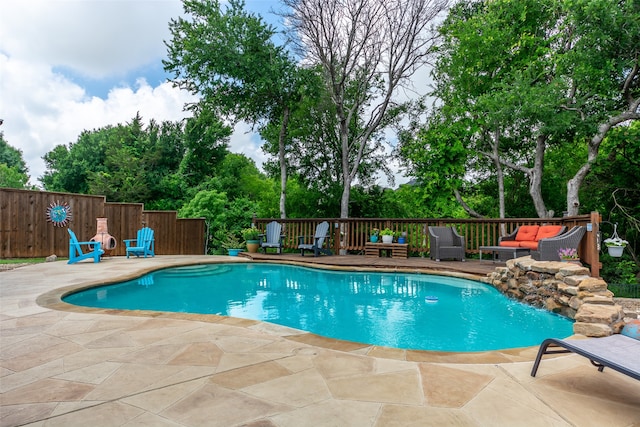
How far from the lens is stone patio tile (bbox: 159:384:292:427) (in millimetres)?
1366

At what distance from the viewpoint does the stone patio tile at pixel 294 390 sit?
1.54 meters

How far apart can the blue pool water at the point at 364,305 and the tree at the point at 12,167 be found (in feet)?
64.6

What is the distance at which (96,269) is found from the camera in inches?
241

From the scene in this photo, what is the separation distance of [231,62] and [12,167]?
2039 cm

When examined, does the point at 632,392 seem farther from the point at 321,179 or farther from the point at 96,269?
the point at 321,179

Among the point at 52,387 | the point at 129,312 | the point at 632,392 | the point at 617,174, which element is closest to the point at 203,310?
the point at 129,312

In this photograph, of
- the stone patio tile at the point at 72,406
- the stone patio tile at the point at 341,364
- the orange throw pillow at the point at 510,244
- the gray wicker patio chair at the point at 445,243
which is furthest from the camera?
the gray wicker patio chair at the point at 445,243

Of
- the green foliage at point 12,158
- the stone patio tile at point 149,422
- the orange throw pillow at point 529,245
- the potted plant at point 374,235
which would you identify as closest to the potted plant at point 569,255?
the orange throw pillow at point 529,245

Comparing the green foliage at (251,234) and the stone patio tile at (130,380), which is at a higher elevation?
the green foliage at (251,234)

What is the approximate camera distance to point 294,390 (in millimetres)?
1636

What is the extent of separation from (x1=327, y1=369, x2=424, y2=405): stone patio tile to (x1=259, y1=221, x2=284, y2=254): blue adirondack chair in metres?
7.32

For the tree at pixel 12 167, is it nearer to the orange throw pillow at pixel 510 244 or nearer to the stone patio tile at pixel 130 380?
the stone patio tile at pixel 130 380

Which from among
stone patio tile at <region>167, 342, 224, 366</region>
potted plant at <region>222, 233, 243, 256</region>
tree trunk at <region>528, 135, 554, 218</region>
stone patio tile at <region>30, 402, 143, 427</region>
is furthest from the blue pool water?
tree trunk at <region>528, 135, 554, 218</region>

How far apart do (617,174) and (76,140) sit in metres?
22.1
